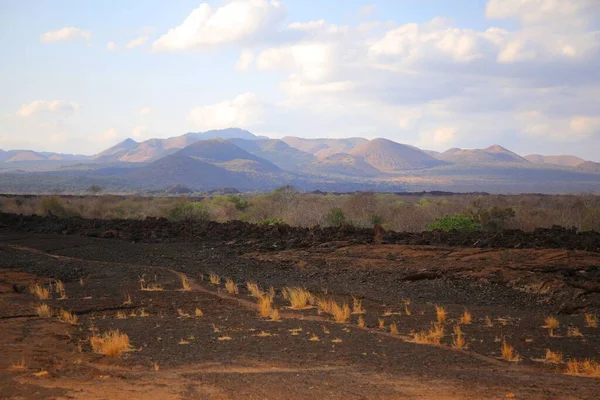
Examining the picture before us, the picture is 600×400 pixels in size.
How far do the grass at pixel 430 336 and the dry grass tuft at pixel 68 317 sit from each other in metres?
7.42

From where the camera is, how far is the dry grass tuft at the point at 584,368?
35.3 ft

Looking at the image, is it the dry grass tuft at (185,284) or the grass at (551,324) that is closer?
the grass at (551,324)

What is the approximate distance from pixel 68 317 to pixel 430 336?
7.99 m

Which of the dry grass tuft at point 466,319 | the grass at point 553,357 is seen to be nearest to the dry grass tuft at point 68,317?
the dry grass tuft at point 466,319

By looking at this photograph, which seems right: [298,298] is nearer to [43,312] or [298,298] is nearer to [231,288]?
[231,288]

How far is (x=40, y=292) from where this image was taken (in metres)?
18.0

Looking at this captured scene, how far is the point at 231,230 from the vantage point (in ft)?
103

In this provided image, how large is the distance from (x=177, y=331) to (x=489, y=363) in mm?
6410

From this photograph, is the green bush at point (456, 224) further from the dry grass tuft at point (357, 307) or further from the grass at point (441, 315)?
the grass at point (441, 315)

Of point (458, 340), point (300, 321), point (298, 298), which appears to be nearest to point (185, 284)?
point (298, 298)

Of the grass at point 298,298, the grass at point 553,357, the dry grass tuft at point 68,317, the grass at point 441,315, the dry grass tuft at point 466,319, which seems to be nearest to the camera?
the grass at point 553,357

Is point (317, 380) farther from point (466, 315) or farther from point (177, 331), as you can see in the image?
point (466, 315)

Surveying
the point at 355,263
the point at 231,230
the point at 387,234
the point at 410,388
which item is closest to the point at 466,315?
the point at 410,388

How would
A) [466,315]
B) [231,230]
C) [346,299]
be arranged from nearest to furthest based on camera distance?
[466,315] → [346,299] → [231,230]
